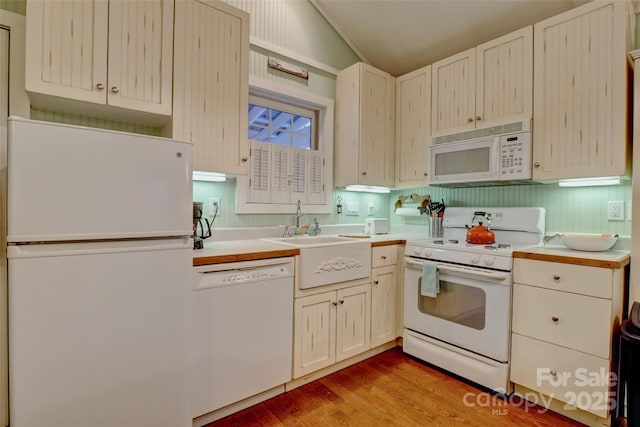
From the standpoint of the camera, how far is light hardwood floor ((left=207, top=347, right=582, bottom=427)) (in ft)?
5.70

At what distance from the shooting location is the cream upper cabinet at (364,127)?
2.81 metres

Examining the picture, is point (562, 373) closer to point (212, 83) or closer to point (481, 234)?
point (481, 234)

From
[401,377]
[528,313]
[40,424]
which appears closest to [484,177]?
[528,313]

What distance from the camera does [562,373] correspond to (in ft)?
5.77

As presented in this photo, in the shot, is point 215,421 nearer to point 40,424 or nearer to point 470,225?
point 40,424

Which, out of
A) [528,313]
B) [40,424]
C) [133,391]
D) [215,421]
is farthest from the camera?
[528,313]

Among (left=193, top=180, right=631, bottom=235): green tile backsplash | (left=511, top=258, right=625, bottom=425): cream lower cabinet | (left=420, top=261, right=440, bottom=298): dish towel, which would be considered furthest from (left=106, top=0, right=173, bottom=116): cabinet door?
(left=511, top=258, right=625, bottom=425): cream lower cabinet

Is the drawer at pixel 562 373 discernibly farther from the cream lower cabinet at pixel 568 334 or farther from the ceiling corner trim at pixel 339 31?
the ceiling corner trim at pixel 339 31

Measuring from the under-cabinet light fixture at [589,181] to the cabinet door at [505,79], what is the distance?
0.51m

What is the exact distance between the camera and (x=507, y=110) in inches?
90.0

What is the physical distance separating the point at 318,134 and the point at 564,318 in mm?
2265

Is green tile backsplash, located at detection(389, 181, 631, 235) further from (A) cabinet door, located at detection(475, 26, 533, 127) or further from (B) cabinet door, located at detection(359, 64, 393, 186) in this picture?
(B) cabinet door, located at detection(359, 64, 393, 186)

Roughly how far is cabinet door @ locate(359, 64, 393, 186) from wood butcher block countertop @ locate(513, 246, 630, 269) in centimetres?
133

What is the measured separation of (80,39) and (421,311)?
8.54ft
